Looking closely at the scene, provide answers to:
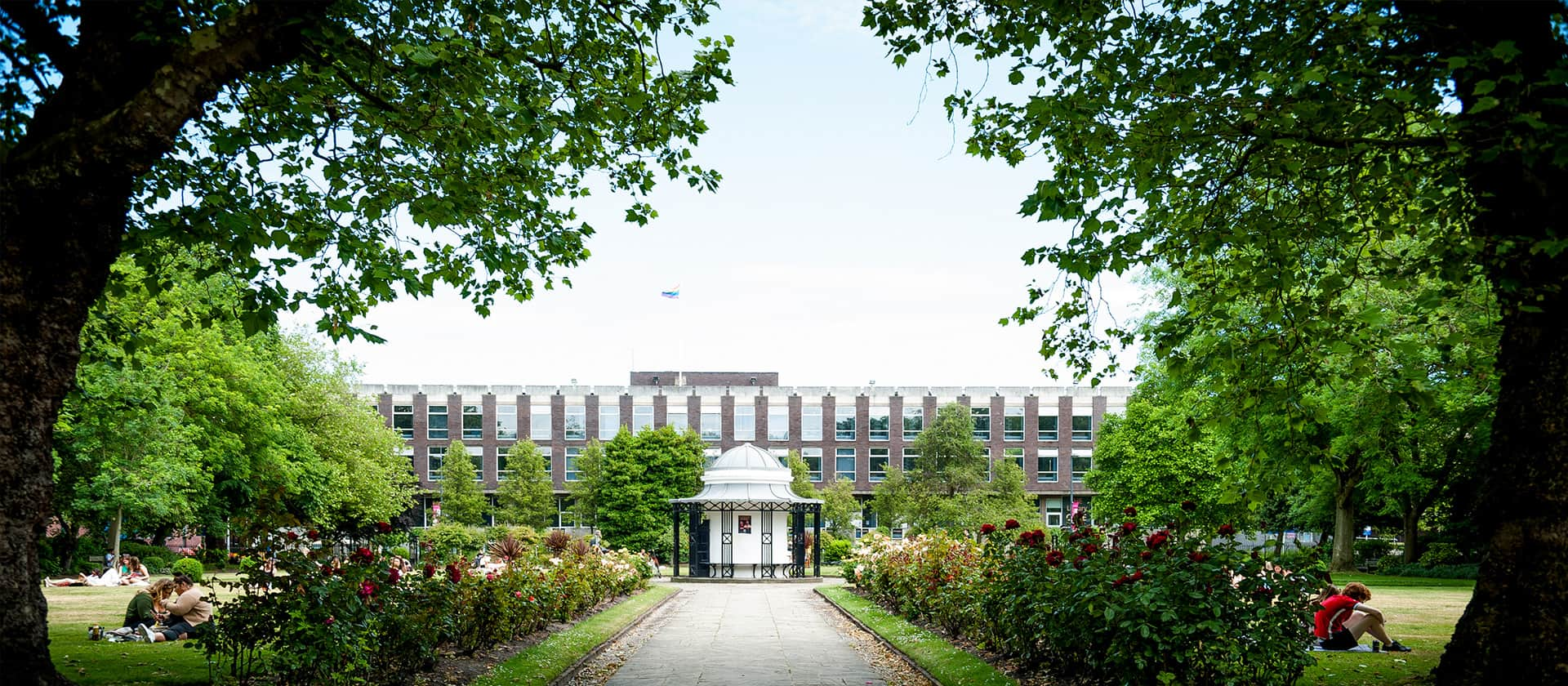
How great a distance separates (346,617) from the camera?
30.4 feet

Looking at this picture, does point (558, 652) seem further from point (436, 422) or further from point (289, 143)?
point (436, 422)

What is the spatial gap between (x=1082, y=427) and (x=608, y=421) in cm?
2798

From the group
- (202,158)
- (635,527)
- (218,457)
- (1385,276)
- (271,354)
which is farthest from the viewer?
(635,527)

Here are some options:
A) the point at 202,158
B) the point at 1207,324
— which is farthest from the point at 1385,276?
the point at 202,158

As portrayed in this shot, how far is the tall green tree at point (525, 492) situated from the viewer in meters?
57.6

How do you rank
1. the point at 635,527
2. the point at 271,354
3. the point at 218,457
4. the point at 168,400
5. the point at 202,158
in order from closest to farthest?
the point at 202,158
the point at 168,400
the point at 218,457
the point at 271,354
the point at 635,527

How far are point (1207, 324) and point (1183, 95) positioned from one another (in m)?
1.88

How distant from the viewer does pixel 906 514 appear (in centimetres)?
4544

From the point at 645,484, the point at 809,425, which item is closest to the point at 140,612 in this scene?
the point at 645,484

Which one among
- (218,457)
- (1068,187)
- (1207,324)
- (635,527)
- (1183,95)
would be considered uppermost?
(1183,95)

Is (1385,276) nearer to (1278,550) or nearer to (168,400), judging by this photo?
(1278,550)

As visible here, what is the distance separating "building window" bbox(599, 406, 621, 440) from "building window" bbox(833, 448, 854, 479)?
1297 cm

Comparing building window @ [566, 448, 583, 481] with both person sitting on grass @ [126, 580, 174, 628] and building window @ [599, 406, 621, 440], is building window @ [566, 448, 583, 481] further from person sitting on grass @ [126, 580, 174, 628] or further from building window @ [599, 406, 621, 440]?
person sitting on grass @ [126, 580, 174, 628]

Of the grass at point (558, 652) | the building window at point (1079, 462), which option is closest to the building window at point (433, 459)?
the building window at point (1079, 462)
